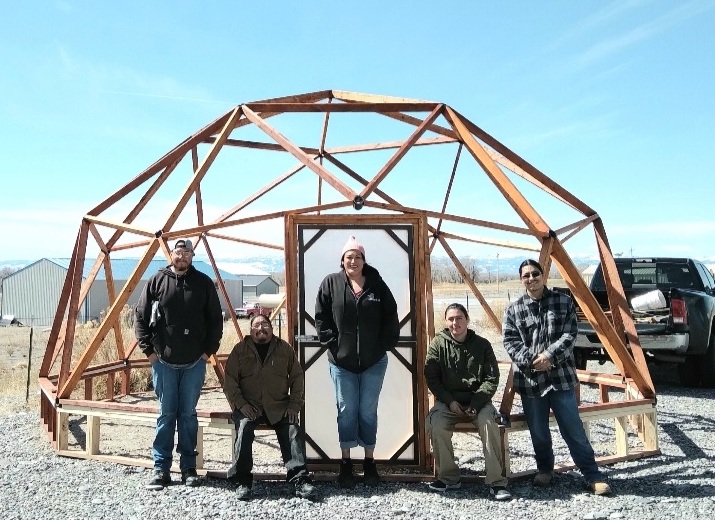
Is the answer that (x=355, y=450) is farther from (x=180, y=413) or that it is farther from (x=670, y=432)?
(x=670, y=432)

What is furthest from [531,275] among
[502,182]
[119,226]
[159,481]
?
[119,226]

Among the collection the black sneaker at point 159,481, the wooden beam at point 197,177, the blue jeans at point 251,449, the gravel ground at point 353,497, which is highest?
the wooden beam at point 197,177

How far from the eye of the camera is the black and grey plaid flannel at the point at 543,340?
471cm

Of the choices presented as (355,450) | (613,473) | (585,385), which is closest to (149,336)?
(355,450)

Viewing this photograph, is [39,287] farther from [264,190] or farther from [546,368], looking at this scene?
[546,368]

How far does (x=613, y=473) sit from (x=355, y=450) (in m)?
2.23

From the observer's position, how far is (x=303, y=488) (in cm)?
462

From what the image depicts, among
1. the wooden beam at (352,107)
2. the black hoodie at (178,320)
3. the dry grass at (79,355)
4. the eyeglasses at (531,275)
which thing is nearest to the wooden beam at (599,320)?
the eyeglasses at (531,275)

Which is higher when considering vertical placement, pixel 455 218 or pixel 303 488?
pixel 455 218

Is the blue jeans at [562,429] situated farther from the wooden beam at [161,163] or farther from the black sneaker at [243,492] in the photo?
the wooden beam at [161,163]

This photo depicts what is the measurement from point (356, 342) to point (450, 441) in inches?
42.2

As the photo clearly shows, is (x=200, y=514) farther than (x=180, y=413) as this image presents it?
No

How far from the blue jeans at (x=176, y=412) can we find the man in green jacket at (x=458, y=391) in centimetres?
193

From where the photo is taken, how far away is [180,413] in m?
5.05
